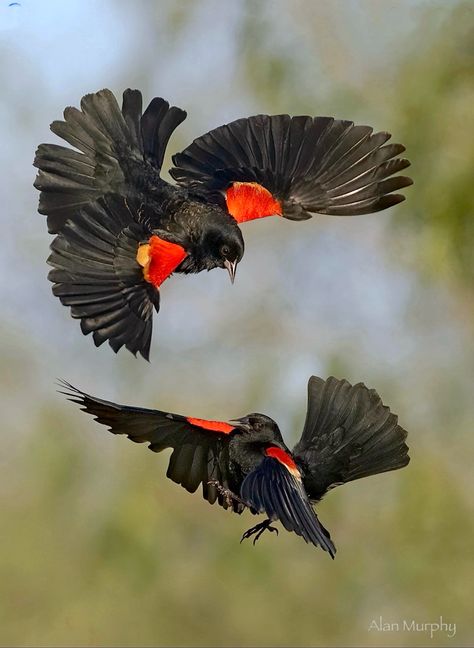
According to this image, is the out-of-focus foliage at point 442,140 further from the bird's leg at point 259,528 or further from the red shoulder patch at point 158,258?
the bird's leg at point 259,528

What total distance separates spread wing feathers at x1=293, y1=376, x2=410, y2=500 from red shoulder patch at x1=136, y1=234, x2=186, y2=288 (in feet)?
1.45

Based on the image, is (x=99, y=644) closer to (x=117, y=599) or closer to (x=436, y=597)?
(x=117, y=599)

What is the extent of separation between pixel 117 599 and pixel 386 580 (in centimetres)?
93

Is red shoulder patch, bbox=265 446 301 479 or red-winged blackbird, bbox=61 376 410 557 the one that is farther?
red shoulder patch, bbox=265 446 301 479

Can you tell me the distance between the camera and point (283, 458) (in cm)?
202

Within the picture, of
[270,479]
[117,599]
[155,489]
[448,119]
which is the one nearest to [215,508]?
[155,489]

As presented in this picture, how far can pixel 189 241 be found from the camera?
6.94 feet

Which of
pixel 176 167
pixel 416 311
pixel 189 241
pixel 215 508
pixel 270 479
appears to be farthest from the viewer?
pixel 416 311

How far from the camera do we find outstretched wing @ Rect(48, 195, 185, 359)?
1.91 meters

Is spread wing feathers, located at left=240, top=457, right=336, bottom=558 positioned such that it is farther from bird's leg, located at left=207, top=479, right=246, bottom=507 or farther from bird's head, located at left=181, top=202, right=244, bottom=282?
bird's head, located at left=181, top=202, right=244, bottom=282

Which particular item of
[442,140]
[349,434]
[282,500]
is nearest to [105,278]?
[282,500]

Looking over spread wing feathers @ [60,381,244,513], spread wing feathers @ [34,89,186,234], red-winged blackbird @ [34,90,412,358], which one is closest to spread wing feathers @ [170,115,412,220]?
red-winged blackbird @ [34,90,412,358]

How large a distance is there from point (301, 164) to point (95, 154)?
1.52ft

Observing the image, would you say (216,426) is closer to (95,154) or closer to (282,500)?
(282,500)
